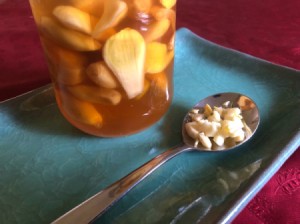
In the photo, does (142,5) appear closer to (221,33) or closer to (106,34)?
(106,34)

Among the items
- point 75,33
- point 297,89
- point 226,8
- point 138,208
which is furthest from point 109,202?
point 226,8

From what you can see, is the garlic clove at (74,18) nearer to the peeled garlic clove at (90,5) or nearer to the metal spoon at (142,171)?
the peeled garlic clove at (90,5)

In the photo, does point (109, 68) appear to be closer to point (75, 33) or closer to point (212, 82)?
point (75, 33)

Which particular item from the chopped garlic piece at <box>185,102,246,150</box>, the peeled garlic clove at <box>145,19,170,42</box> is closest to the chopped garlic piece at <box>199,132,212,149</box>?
the chopped garlic piece at <box>185,102,246,150</box>

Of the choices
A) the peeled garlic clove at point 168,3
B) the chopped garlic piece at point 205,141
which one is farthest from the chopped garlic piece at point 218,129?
the peeled garlic clove at point 168,3

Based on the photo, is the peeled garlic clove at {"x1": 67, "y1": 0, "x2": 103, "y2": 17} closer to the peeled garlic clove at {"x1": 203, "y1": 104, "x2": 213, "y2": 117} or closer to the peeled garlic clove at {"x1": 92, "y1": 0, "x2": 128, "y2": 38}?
the peeled garlic clove at {"x1": 92, "y1": 0, "x2": 128, "y2": 38}

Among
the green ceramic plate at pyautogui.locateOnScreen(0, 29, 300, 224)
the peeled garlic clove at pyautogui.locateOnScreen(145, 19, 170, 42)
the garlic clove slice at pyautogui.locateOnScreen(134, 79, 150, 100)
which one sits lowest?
the green ceramic plate at pyautogui.locateOnScreen(0, 29, 300, 224)
